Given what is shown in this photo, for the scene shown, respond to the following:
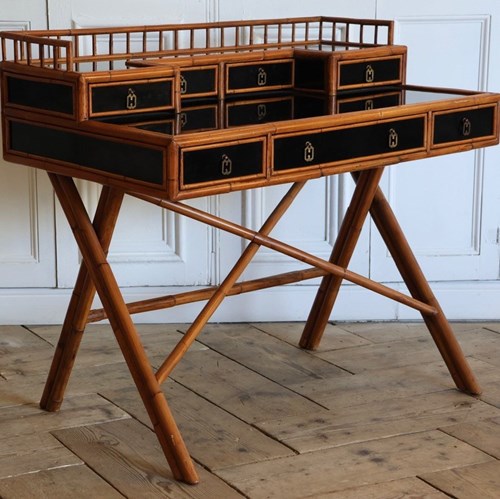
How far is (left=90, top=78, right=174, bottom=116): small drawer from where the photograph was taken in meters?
2.51

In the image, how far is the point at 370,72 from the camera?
3.03m

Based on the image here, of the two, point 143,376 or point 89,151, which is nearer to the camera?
point 89,151

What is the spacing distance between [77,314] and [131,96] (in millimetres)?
637

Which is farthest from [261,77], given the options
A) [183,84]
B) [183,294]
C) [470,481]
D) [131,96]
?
[470,481]

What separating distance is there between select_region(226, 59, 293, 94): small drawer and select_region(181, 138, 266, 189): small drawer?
55 centimetres

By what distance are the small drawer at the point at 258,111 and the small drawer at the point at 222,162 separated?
237 millimetres

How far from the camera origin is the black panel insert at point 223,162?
2289 mm

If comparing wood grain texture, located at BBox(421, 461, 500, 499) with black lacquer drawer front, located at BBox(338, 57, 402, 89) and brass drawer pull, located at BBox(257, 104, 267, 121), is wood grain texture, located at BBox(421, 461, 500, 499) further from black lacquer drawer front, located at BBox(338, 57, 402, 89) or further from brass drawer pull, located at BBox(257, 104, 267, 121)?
black lacquer drawer front, located at BBox(338, 57, 402, 89)

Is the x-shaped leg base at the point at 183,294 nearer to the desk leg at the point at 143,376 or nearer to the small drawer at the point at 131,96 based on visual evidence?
the desk leg at the point at 143,376

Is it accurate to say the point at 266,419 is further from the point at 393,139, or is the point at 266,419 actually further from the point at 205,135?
the point at 205,135

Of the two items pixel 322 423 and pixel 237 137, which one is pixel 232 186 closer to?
pixel 237 137

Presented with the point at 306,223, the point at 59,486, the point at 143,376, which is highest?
the point at 306,223

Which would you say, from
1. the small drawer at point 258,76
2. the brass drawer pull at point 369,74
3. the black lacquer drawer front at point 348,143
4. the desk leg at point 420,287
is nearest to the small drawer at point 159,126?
the black lacquer drawer front at point 348,143

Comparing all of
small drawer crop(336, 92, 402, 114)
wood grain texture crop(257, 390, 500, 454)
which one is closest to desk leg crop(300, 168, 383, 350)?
small drawer crop(336, 92, 402, 114)
